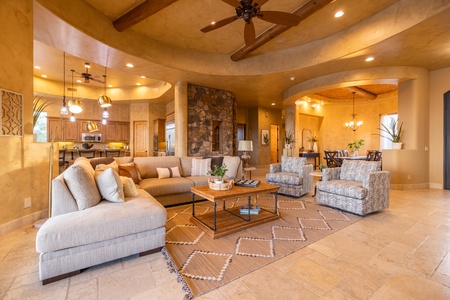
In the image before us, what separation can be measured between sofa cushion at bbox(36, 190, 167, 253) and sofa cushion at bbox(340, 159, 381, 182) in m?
3.50

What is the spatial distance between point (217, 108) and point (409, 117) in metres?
5.50

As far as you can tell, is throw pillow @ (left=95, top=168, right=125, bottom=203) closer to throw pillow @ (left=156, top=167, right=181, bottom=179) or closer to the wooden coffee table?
the wooden coffee table

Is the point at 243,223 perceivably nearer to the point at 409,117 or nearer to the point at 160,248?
the point at 160,248

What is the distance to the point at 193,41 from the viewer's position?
4.80m

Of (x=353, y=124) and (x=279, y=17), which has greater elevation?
(x=279, y=17)

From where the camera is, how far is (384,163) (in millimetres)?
5695

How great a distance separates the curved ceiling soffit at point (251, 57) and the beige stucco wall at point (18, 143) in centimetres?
47

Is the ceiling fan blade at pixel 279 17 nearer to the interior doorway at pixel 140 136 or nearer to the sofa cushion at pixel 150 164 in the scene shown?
the sofa cushion at pixel 150 164

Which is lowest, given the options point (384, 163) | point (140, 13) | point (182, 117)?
point (384, 163)

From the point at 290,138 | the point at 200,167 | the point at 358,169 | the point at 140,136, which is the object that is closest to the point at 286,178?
the point at 358,169

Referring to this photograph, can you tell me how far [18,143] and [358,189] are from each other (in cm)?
524

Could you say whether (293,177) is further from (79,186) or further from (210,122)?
(79,186)

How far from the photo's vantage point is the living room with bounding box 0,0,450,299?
6.51 ft

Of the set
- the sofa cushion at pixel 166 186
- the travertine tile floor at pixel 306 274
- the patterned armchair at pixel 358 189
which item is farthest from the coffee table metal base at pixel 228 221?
the patterned armchair at pixel 358 189
